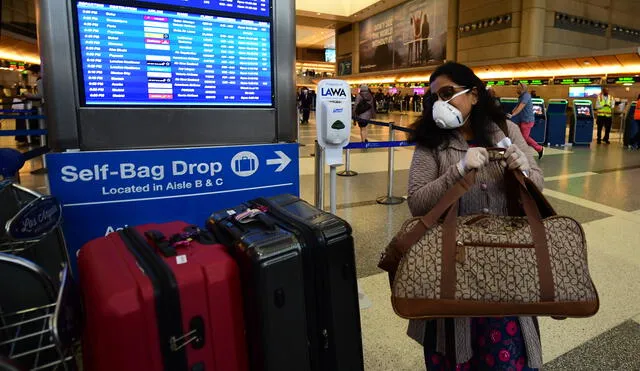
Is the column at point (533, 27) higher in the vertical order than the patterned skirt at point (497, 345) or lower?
higher

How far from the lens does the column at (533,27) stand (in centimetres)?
1997

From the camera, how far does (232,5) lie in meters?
2.09

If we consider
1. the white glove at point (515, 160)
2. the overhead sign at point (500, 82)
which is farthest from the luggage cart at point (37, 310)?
the overhead sign at point (500, 82)

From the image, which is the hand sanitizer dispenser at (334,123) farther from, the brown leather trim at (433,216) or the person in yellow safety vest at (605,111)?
the person in yellow safety vest at (605,111)

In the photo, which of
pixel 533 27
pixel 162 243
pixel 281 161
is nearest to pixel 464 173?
pixel 162 243

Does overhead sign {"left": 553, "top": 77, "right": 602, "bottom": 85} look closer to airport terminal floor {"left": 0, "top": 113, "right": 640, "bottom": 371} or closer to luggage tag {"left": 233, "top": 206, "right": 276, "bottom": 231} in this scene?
airport terminal floor {"left": 0, "top": 113, "right": 640, "bottom": 371}

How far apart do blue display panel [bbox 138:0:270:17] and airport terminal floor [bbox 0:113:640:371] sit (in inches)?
72.8

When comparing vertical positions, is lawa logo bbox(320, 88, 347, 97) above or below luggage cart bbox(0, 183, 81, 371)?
Result: above

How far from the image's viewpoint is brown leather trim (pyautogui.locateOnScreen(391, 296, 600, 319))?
1.26 m

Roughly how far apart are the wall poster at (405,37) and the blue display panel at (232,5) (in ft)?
85.8

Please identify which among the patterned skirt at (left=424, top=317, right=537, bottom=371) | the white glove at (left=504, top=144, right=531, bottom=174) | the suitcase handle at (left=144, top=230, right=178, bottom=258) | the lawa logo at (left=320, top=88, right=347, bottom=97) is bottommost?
the patterned skirt at (left=424, top=317, right=537, bottom=371)

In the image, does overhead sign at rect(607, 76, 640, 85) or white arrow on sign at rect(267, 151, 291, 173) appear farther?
overhead sign at rect(607, 76, 640, 85)

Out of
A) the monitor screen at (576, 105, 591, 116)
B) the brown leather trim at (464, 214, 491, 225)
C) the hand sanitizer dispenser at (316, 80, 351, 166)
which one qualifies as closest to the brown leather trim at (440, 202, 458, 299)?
the brown leather trim at (464, 214, 491, 225)

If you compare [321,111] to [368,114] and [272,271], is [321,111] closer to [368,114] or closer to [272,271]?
[272,271]
